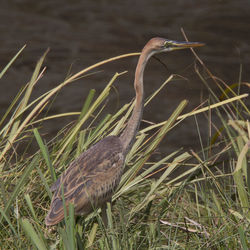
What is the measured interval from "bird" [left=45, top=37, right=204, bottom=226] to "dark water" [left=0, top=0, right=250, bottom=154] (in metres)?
3.78

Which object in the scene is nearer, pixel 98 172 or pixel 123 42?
pixel 98 172

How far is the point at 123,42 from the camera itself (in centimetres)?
1015

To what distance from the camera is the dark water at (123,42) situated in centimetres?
883

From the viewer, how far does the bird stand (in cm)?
369

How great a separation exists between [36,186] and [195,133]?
4.31 meters

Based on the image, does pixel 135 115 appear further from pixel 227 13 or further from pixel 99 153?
pixel 227 13

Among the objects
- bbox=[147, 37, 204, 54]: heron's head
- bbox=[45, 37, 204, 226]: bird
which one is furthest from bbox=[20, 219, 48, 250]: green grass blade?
bbox=[147, 37, 204, 54]: heron's head

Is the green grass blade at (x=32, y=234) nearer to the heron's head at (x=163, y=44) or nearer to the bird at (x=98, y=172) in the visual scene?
the bird at (x=98, y=172)

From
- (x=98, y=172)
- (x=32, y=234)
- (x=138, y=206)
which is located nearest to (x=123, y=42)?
(x=98, y=172)

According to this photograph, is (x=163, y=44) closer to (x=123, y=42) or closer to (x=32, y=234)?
(x=32, y=234)

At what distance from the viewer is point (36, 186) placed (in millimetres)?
4020

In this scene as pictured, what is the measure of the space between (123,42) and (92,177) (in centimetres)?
644

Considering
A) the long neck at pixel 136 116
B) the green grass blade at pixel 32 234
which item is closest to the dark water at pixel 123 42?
the long neck at pixel 136 116

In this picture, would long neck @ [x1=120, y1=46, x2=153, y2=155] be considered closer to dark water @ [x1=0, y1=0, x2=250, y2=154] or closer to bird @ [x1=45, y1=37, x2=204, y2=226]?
bird @ [x1=45, y1=37, x2=204, y2=226]
